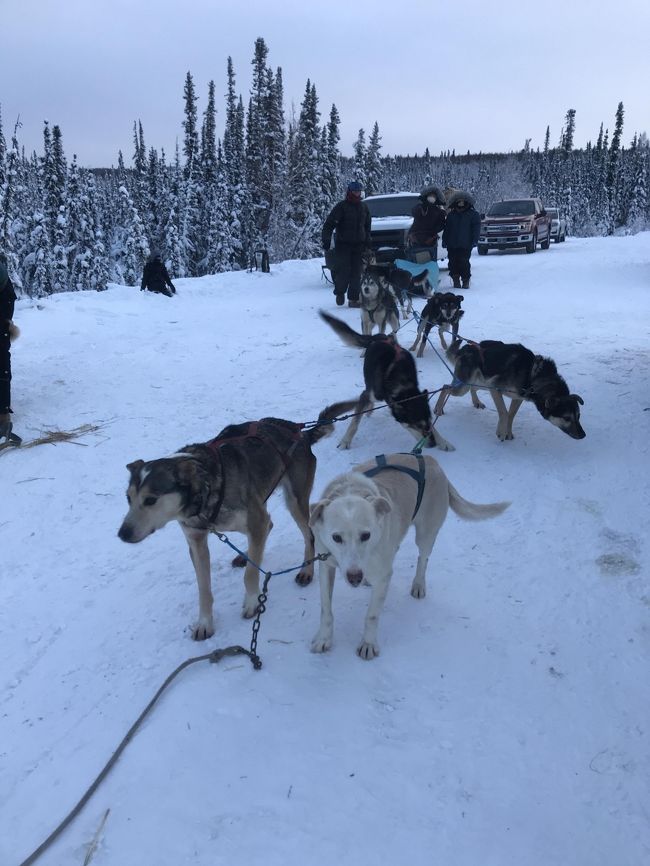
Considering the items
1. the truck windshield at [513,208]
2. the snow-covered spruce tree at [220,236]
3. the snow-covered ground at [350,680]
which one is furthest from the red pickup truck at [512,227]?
the snow-covered spruce tree at [220,236]

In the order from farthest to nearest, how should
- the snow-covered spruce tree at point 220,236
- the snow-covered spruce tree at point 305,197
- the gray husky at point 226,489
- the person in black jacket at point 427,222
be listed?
the snow-covered spruce tree at point 220,236, the snow-covered spruce tree at point 305,197, the person in black jacket at point 427,222, the gray husky at point 226,489

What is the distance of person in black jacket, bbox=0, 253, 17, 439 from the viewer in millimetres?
6160

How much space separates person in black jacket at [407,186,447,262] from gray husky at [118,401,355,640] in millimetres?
9366

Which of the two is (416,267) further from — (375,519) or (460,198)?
(375,519)

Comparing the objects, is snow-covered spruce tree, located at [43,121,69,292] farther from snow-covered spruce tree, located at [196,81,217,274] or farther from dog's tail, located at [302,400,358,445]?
dog's tail, located at [302,400,358,445]

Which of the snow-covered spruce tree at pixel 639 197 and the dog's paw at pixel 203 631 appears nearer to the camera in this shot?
the dog's paw at pixel 203 631

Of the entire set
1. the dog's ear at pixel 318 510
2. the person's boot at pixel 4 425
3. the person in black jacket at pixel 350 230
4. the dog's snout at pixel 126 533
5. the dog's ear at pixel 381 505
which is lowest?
the person's boot at pixel 4 425

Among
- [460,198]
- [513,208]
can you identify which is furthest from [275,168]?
[460,198]

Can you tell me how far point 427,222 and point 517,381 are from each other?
7.57 m

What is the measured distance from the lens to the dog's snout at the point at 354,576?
2.65 meters

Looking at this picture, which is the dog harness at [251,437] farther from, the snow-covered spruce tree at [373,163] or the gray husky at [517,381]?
the snow-covered spruce tree at [373,163]

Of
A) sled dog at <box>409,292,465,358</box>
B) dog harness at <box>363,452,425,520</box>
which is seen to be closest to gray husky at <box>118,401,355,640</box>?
dog harness at <box>363,452,425,520</box>

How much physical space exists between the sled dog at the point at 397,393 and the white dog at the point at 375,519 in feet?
6.82

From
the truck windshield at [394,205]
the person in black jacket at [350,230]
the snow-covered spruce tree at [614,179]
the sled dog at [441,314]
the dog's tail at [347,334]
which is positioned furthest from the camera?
the snow-covered spruce tree at [614,179]
